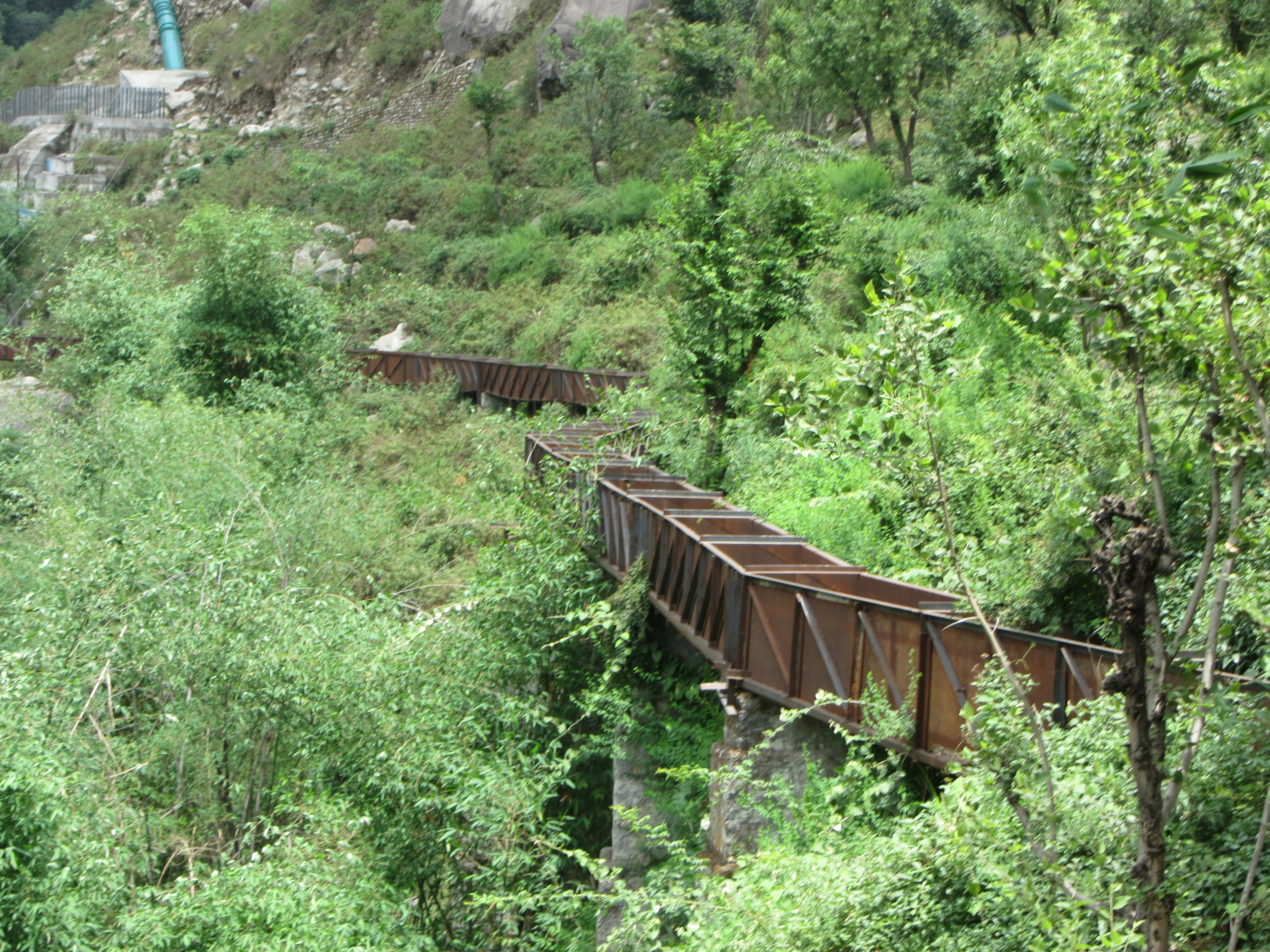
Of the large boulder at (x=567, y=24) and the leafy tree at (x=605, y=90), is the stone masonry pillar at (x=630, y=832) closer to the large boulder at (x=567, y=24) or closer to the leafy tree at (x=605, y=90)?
the leafy tree at (x=605, y=90)

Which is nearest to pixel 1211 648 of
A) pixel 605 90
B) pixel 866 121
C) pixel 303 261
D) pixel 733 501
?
pixel 733 501

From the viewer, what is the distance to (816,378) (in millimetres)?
16859

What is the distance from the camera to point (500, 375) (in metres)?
27.5

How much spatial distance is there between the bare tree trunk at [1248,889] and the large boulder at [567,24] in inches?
1681

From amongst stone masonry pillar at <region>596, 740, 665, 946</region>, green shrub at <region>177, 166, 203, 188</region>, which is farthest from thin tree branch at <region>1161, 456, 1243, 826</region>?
green shrub at <region>177, 166, 203, 188</region>

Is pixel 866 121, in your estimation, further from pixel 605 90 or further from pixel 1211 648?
pixel 1211 648

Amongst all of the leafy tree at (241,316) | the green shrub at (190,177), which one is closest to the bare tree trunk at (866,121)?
the leafy tree at (241,316)

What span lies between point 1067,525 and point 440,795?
789cm

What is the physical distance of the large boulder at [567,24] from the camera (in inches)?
1735

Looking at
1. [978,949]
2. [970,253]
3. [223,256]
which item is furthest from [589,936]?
[223,256]

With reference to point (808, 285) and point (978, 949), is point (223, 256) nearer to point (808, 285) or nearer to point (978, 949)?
point (808, 285)

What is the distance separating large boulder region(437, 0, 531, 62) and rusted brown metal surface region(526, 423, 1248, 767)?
42.3m

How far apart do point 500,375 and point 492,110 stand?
17137mm

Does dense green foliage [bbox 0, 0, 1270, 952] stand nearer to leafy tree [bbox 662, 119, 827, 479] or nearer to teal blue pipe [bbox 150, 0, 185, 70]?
leafy tree [bbox 662, 119, 827, 479]
